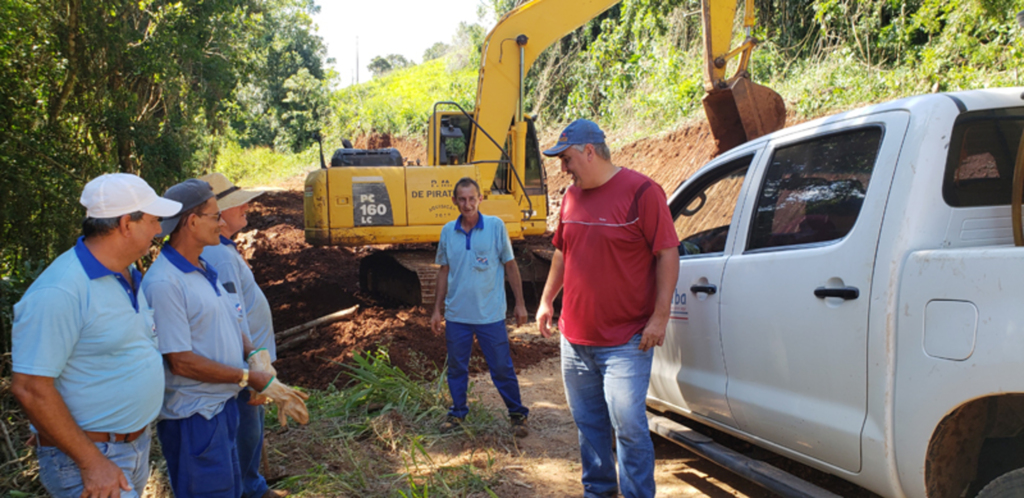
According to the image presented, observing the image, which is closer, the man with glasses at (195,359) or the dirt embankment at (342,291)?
the man with glasses at (195,359)

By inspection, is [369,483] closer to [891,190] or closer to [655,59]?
[891,190]

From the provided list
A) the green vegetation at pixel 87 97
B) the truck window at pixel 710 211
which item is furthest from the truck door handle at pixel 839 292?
the green vegetation at pixel 87 97

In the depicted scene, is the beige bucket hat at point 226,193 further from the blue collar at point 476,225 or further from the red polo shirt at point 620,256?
the red polo shirt at point 620,256

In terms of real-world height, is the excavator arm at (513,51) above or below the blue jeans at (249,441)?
above

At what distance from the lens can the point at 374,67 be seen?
84312mm

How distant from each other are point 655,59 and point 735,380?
49.6ft

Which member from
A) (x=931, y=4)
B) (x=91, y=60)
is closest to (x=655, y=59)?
(x=931, y=4)

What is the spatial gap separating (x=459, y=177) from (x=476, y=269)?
4.08 metres

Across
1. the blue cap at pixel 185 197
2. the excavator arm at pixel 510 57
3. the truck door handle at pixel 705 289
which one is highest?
the excavator arm at pixel 510 57

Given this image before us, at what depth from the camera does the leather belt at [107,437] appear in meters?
2.32

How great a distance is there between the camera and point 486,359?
4.91 meters

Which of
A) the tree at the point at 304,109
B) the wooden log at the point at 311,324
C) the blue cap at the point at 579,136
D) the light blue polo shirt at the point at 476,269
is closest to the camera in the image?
the blue cap at the point at 579,136

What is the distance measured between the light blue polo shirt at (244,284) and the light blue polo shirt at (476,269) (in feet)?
4.33

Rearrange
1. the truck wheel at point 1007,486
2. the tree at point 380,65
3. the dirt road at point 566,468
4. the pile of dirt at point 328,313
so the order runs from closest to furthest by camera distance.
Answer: the truck wheel at point 1007,486, the dirt road at point 566,468, the pile of dirt at point 328,313, the tree at point 380,65
